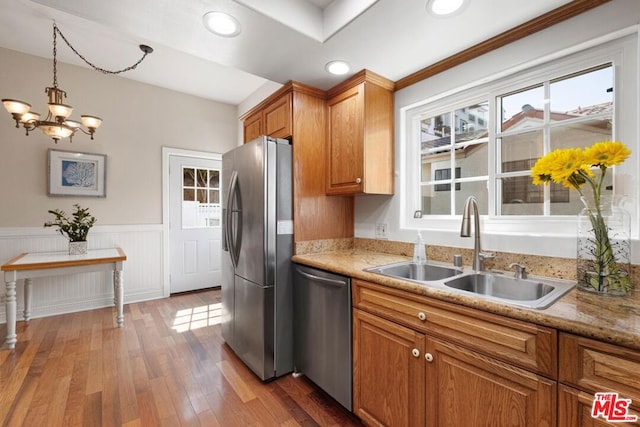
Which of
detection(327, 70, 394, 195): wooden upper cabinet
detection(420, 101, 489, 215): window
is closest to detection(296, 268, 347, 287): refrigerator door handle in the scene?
detection(327, 70, 394, 195): wooden upper cabinet

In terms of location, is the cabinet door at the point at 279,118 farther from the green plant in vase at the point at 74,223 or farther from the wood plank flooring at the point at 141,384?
the green plant in vase at the point at 74,223

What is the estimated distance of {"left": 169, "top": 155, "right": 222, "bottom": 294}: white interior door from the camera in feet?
12.9

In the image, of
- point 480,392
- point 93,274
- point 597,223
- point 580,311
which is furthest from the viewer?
point 93,274

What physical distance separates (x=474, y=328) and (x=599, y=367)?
0.35 metres

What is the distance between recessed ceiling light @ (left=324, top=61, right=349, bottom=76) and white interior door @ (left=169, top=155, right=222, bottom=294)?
282cm

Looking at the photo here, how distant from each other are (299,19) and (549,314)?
71.0 inches

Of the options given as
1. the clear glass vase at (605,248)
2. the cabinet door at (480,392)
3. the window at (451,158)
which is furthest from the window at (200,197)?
the clear glass vase at (605,248)

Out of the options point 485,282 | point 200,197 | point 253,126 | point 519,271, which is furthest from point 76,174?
point 519,271

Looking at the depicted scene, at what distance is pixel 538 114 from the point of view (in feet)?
5.39

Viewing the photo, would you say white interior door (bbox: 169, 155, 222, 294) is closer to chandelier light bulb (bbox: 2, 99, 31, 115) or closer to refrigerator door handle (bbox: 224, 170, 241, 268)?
chandelier light bulb (bbox: 2, 99, 31, 115)

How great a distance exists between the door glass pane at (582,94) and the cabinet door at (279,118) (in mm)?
1687

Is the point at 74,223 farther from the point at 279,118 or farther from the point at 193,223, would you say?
the point at 279,118

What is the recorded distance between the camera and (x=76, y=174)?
10.7 ft

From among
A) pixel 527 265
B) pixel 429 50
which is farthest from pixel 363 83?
pixel 527 265
